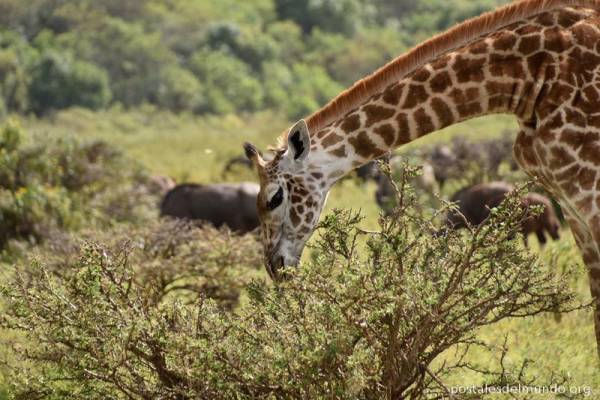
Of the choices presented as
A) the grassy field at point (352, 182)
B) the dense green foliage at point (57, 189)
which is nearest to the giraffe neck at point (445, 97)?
the grassy field at point (352, 182)

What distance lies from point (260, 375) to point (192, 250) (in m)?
4.17

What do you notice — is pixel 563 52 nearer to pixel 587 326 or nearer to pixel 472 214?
pixel 587 326

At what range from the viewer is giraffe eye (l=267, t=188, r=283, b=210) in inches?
288

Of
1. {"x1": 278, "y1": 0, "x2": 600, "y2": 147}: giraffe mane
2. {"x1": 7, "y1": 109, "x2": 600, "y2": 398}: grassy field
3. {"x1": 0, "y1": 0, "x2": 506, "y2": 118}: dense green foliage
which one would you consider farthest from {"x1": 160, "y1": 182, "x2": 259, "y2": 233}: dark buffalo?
{"x1": 0, "y1": 0, "x2": 506, "y2": 118}: dense green foliage

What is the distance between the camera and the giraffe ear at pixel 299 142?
721cm

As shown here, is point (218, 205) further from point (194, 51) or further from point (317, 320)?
point (194, 51)

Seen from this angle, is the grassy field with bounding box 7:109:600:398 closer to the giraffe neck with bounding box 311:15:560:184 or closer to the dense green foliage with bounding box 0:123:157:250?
the giraffe neck with bounding box 311:15:560:184

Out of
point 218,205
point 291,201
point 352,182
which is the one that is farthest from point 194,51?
point 291,201

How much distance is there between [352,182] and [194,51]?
186 ft

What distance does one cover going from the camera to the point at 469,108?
23.9ft

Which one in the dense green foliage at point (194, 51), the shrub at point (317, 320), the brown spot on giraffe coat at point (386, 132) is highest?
the dense green foliage at point (194, 51)

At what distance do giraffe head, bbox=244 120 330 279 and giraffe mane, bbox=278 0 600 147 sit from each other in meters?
0.22

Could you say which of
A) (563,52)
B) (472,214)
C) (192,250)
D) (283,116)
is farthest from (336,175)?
(283,116)

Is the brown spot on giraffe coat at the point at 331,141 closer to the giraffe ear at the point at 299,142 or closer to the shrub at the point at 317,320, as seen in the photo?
the giraffe ear at the point at 299,142
